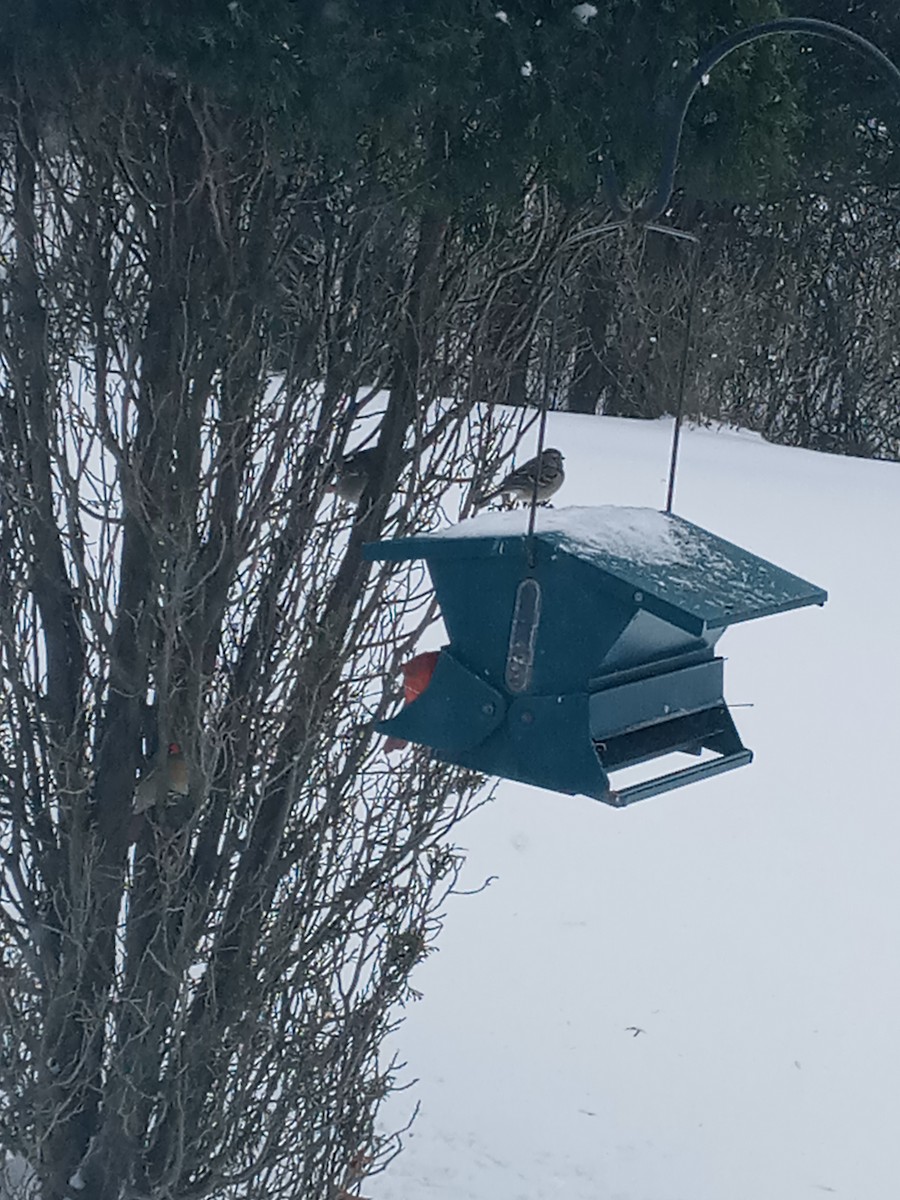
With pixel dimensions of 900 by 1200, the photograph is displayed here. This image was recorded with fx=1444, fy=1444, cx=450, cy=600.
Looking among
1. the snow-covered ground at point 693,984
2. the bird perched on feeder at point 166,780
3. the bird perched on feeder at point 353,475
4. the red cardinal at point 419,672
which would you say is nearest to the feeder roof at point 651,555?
the red cardinal at point 419,672

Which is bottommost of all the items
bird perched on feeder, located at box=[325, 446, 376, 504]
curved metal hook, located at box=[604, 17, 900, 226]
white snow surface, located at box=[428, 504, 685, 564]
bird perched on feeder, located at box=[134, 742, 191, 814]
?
bird perched on feeder, located at box=[134, 742, 191, 814]

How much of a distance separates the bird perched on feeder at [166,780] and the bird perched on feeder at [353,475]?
0.59 m

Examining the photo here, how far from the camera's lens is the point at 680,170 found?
224cm

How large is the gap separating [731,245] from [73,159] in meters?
10.9

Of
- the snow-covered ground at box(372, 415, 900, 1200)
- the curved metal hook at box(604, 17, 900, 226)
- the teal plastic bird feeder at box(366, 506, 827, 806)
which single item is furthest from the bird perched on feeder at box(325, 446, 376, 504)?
the snow-covered ground at box(372, 415, 900, 1200)

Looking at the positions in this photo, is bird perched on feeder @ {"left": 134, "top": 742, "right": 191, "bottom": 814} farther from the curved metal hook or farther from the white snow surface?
the curved metal hook

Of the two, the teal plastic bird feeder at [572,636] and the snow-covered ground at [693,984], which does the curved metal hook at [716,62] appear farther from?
the snow-covered ground at [693,984]

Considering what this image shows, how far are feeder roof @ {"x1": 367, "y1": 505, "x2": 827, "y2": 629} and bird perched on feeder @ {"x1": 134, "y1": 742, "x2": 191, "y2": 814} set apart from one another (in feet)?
2.83

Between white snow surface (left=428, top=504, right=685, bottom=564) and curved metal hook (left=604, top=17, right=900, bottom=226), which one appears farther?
white snow surface (left=428, top=504, right=685, bottom=564)

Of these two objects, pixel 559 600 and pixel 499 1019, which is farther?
pixel 499 1019

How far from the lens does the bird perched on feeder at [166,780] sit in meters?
2.75

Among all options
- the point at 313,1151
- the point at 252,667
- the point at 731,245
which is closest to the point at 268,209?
the point at 252,667

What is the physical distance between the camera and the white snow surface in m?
2.06

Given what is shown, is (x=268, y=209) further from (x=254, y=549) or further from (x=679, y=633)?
(x=679, y=633)
